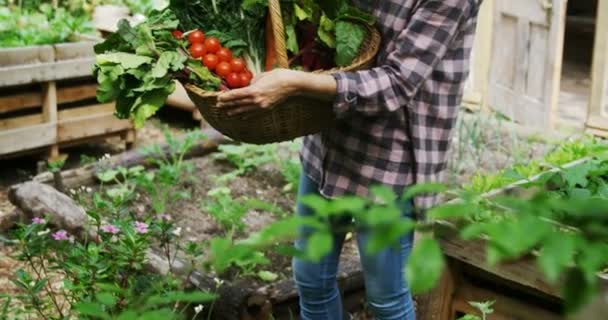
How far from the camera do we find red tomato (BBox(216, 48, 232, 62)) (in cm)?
266

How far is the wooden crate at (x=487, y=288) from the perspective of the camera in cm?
304

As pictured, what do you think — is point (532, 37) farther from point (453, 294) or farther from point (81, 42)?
point (453, 294)

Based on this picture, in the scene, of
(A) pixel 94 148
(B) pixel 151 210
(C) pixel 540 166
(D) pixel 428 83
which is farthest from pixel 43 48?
(D) pixel 428 83

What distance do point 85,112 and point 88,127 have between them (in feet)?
0.37

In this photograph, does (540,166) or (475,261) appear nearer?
(475,261)

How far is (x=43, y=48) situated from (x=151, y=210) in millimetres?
1571

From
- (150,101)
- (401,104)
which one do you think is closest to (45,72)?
(150,101)

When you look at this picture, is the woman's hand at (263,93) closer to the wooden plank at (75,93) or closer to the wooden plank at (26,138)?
the wooden plank at (26,138)

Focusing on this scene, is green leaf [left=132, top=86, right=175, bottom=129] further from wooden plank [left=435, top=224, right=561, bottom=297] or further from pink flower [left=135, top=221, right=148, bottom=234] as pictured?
wooden plank [left=435, top=224, right=561, bottom=297]

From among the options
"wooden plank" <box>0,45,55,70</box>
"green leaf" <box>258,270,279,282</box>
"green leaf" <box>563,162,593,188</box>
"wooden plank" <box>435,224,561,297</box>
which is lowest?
"green leaf" <box>258,270,279,282</box>

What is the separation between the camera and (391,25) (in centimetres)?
272

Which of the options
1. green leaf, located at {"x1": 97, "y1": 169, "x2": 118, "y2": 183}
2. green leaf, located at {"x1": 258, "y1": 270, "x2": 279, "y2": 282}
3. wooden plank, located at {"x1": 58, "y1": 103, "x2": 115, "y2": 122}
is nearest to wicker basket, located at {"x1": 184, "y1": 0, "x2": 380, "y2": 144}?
green leaf, located at {"x1": 258, "y1": 270, "x2": 279, "y2": 282}

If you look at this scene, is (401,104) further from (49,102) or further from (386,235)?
(49,102)

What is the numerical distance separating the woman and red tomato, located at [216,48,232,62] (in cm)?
21
